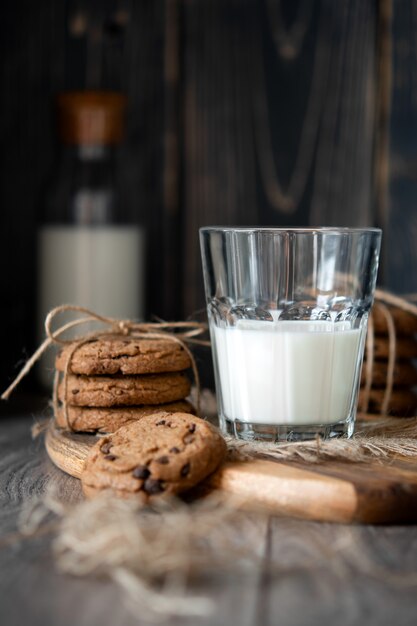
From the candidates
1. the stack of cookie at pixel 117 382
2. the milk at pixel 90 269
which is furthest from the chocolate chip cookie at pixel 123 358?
the milk at pixel 90 269

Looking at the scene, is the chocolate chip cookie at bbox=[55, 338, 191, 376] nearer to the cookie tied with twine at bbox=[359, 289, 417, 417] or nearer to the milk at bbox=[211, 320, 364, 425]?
the milk at bbox=[211, 320, 364, 425]

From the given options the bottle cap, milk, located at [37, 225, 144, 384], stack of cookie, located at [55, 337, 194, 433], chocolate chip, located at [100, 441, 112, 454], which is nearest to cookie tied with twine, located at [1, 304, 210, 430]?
stack of cookie, located at [55, 337, 194, 433]

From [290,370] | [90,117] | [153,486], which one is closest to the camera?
[153,486]

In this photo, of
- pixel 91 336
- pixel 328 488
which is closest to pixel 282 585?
pixel 328 488

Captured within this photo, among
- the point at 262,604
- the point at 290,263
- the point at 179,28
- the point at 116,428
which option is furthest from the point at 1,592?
the point at 179,28

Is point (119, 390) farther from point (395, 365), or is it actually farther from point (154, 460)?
point (395, 365)

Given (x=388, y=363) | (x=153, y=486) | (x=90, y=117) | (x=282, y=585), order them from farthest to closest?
(x=90, y=117) → (x=388, y=363) → (x=153, y=486) → (x=282, y=585)
